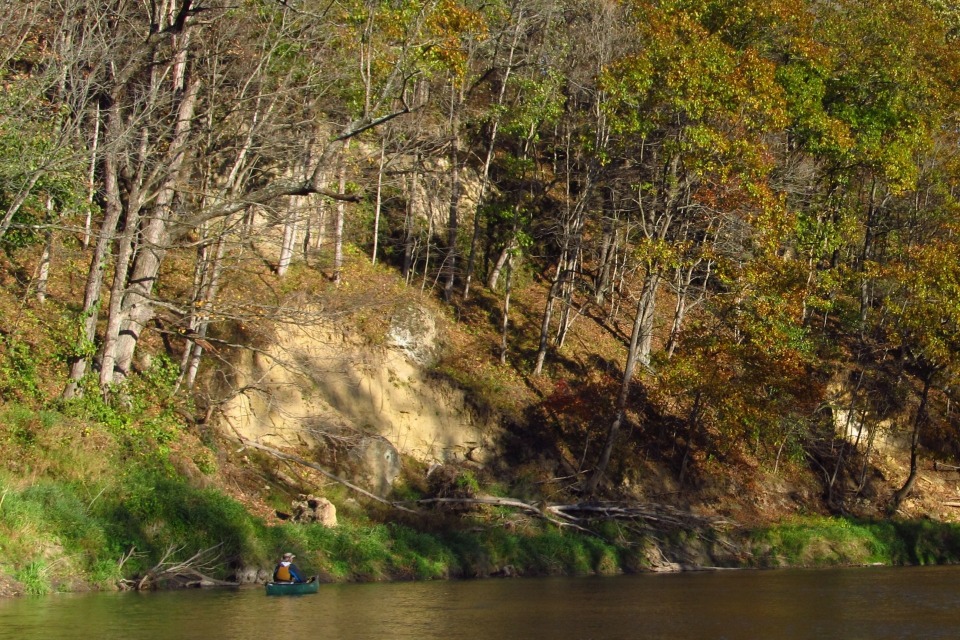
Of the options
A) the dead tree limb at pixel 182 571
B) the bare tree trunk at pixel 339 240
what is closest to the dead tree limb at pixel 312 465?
the dead tree limb at pixel 182 571

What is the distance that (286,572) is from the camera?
20547 millimetres

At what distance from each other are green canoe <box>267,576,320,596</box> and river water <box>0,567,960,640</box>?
7.0 inches

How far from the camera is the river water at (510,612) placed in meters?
15.9

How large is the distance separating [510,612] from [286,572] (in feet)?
15.5

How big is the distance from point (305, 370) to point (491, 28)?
53.3 ft

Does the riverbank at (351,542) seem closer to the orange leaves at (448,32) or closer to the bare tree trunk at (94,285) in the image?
the bare tree trunk at (94,285)

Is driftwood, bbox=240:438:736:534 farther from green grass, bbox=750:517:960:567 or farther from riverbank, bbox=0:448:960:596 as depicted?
green grass, bbox=750:517:960:567

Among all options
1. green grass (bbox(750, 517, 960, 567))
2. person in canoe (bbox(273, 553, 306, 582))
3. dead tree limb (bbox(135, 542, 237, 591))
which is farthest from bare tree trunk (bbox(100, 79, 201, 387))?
green grass (bbox(750, 517, 960, 567))

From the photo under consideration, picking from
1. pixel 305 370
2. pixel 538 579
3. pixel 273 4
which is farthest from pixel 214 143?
pixel 538 579

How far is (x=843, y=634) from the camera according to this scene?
16.2 m

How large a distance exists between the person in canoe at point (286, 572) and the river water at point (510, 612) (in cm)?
50

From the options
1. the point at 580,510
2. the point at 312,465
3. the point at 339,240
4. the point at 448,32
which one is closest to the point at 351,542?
the point at 312,465

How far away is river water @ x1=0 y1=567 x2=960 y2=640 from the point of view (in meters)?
15.9

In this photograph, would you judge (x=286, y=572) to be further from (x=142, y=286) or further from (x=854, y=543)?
(x=854, y=543)
